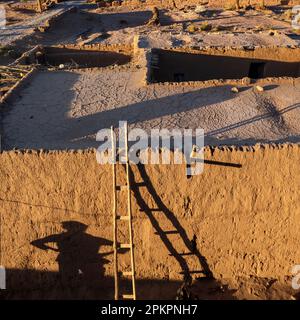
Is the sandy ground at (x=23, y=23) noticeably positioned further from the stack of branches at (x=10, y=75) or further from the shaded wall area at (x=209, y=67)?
the shaded wall area at (x=209, y=67)

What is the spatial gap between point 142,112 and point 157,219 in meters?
3.28

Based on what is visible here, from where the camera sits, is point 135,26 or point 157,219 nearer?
point 157,219

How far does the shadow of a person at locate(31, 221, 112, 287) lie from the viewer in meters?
7.43

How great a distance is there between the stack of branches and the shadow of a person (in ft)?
17.4

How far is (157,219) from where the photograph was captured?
731cm

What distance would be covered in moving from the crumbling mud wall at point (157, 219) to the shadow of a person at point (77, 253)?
19mm

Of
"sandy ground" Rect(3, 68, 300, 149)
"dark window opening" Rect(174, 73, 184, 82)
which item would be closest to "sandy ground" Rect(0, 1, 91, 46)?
"dark window opening" Rect(174, 73, 184, 82)

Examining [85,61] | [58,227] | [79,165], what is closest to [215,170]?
[79,165]

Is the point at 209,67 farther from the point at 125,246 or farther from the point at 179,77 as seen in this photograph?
the point at 125,246

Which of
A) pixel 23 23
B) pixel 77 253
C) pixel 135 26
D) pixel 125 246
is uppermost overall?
pixel 23 23

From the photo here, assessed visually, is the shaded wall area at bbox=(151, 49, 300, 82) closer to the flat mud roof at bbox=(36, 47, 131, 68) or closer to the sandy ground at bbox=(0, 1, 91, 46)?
the flat mud roof at bbox=(36, 47, 131, 68)

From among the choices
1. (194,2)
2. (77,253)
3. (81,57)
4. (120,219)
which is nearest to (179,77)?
(81,57)
